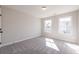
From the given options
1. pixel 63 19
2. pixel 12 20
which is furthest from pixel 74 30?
pixel 12 20

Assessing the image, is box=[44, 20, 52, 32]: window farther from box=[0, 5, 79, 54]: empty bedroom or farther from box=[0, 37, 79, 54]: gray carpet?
box=[0, 37, 79, 54]: gray carpet

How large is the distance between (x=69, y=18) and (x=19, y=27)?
3.83 meters

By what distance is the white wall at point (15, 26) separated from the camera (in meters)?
3.97

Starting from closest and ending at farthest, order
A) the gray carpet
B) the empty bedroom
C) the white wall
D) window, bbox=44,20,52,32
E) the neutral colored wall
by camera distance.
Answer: the gray carpet < the empty bedroom < the white wall < the neutral colored wall < window, bbox=44,20,52,32

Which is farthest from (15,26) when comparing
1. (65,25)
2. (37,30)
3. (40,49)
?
(65,25)

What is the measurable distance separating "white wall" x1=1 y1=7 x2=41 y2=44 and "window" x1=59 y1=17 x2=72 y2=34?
273cm

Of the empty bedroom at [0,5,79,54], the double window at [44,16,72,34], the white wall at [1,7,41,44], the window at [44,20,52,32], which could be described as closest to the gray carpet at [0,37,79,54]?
the empty bedroom at [0,5,79,54]

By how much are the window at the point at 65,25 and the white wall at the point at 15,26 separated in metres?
2.73

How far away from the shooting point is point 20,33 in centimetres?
513

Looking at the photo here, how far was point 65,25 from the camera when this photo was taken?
570cm

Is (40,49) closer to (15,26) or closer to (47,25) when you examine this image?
(15,26)

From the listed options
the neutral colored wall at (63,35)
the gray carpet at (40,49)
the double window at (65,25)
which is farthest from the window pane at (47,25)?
the gray carpet at (40,49)

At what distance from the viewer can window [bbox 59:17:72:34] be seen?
5.39 meters

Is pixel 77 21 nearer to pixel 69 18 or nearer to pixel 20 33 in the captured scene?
pixel 69 18
